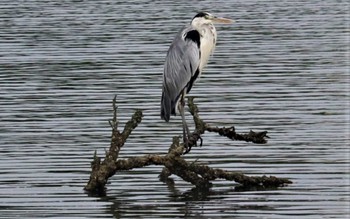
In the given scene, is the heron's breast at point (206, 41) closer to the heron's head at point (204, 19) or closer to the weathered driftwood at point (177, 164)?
the heron's head at point (204, 19)

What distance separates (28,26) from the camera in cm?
3472

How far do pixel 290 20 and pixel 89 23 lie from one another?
5722 mm

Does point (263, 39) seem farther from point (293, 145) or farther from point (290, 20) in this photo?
point (293, 145)

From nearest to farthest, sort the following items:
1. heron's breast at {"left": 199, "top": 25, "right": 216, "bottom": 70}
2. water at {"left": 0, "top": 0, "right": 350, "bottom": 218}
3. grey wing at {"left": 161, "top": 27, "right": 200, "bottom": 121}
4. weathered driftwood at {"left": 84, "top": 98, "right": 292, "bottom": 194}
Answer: water at {"left": 0, "top": 0, "right": 350, "bottom": 218} → weathered driftwood at {"left": 84, "top": 98, "right": 292, "bottom": 194} → grey wing at {"left": 161, "top": 27, "right": 200, "bottom": 121} → heron's breast at {"left": 199, "top": 25, "right": 216, "bottom": 70}

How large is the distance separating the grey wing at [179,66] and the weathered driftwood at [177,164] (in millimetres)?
1158

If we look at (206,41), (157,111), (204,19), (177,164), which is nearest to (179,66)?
(206,41)

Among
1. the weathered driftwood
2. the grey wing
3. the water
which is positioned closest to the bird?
the grey wing

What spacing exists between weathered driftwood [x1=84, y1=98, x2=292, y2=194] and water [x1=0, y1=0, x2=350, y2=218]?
172mm

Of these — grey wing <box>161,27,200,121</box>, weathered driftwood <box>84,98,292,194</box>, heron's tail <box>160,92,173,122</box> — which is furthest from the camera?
grey wing <box>161,27,200,121</box>

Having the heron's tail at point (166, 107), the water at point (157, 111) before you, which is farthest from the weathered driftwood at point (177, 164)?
the heron's tail at point (166, 107)

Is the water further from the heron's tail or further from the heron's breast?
the heron's breast

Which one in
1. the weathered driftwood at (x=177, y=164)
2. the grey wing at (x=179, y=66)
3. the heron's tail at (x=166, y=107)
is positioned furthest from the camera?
the grey wing at (x=179, y=66)

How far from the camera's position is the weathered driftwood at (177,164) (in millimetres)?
13031

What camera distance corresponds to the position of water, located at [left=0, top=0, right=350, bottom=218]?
1284cm
